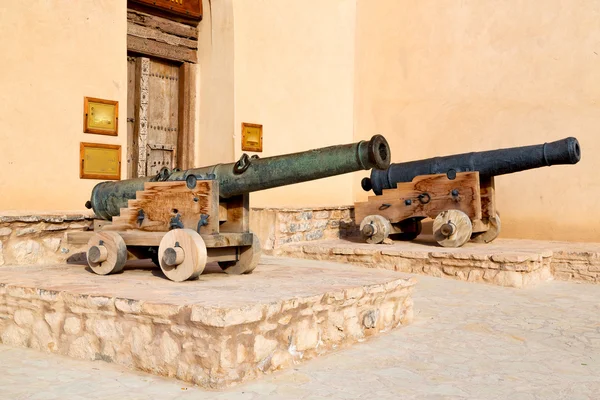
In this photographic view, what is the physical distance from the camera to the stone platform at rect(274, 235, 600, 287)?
6652 mm

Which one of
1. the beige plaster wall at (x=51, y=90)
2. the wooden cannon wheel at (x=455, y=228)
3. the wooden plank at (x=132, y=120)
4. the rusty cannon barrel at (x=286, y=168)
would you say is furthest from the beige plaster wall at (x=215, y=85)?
the rusty cannon barrel at (x=286, y=168)

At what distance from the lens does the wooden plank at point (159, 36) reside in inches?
333

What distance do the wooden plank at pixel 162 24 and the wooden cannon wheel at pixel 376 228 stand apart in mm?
3421

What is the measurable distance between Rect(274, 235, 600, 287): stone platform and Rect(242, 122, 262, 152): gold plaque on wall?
1537mm

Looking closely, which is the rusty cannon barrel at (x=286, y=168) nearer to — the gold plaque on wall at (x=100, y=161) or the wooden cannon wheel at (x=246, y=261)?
the wooden cannon wheel at (x=246, y=261)

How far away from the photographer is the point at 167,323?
11.6ft

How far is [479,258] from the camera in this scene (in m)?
6.77

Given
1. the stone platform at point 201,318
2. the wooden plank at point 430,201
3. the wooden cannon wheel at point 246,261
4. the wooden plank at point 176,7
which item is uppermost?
the wooden plank at point 176,7

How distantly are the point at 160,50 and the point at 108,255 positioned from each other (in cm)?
449

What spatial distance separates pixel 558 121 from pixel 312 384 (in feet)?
22.2

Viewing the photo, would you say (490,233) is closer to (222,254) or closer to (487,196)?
(487,196)

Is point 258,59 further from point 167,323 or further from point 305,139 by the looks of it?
point 167,323

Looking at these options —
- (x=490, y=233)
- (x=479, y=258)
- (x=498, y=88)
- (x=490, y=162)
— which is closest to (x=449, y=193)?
(x=490, y=162)

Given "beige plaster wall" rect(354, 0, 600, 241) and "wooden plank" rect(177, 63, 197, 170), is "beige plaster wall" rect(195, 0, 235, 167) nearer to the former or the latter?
"wooden plank" rect(177, 63, 197, 170)
